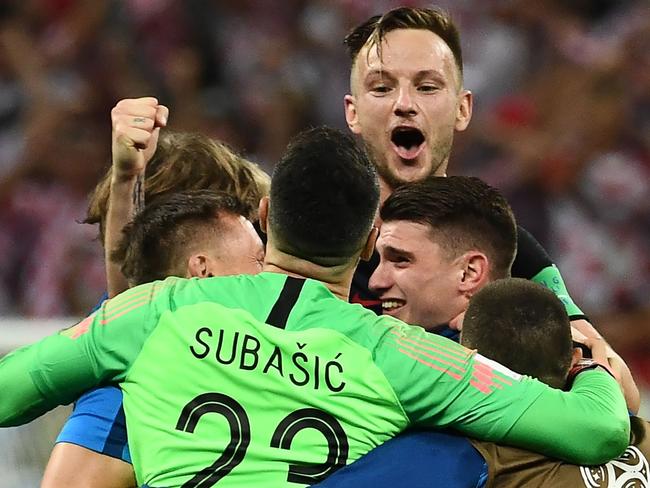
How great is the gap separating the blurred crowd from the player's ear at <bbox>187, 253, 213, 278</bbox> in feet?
10.1

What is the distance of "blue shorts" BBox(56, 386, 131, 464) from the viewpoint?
2.34m

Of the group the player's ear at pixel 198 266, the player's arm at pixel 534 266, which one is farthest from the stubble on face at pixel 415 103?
the player's ear at pixel 198 266

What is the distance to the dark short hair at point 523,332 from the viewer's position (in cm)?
227

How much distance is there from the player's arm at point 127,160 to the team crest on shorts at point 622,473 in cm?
115

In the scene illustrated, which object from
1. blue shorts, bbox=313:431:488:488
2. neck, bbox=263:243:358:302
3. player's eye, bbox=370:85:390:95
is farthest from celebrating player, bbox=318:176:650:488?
player's eye, bbox=370:85:390:95

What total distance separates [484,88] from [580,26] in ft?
1.73

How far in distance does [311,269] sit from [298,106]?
11.8 feet

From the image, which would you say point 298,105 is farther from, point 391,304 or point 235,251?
point 235,251

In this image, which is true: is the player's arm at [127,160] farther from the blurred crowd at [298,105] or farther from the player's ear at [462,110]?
the blurred crowd at [298,105]

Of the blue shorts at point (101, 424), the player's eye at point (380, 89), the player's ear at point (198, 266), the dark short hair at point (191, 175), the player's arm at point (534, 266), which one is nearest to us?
the blue shorts at point (101, 424)

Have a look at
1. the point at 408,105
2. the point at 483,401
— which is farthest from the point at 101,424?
the point at 408,105

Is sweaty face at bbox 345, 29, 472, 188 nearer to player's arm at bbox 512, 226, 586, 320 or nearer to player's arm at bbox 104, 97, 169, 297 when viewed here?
player's arm at bbox 512, 226, 586, 320

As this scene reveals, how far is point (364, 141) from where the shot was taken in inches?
137

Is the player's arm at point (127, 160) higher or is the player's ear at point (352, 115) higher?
the player's ear at point (352, 115)
